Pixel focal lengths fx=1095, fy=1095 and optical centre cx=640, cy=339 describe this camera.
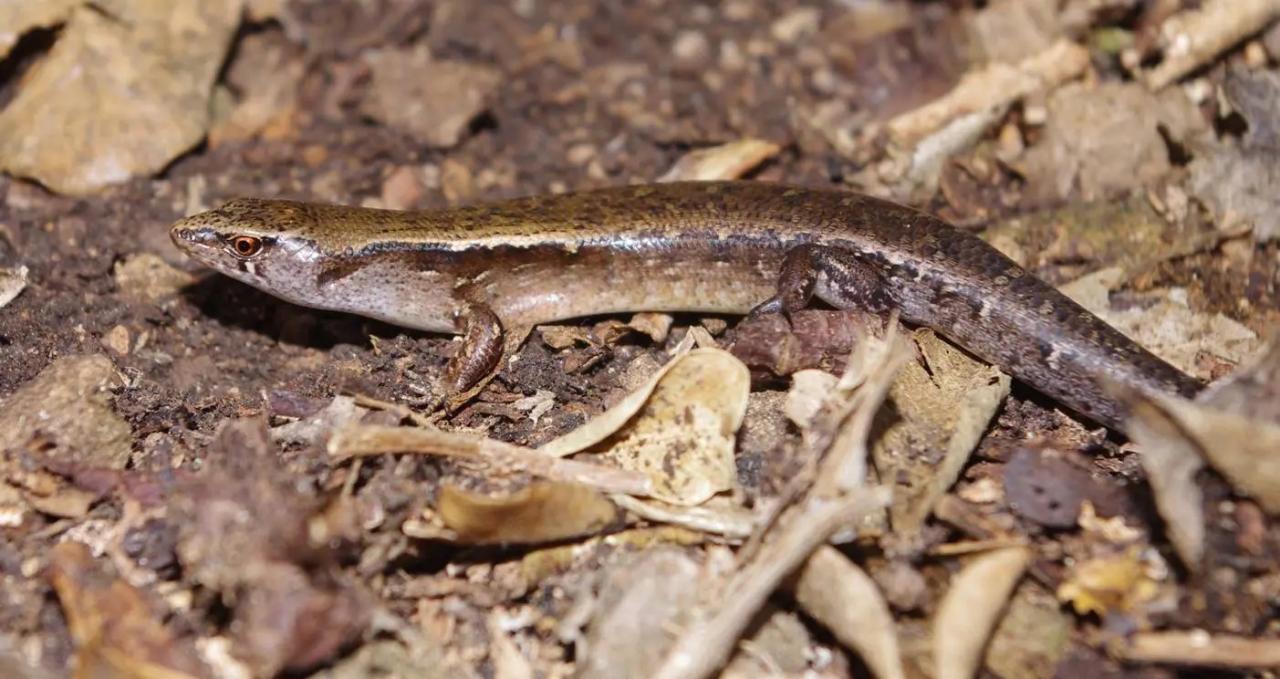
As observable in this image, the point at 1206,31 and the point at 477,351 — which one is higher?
the point at 1206,31

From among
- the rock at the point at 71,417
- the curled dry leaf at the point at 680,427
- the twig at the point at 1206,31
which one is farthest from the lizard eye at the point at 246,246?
the twig at the point at 1206,31

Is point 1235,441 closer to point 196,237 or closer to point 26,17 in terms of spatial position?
point 196,237

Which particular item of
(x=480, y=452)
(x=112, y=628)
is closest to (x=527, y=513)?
(x=480, y=452)

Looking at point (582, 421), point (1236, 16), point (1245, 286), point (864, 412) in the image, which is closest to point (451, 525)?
point (582, 421)

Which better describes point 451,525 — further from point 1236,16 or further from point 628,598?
point 1236,16

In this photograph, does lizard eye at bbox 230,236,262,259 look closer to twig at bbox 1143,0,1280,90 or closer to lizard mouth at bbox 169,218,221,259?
lizard mouth at bbox 169,218,221,259
